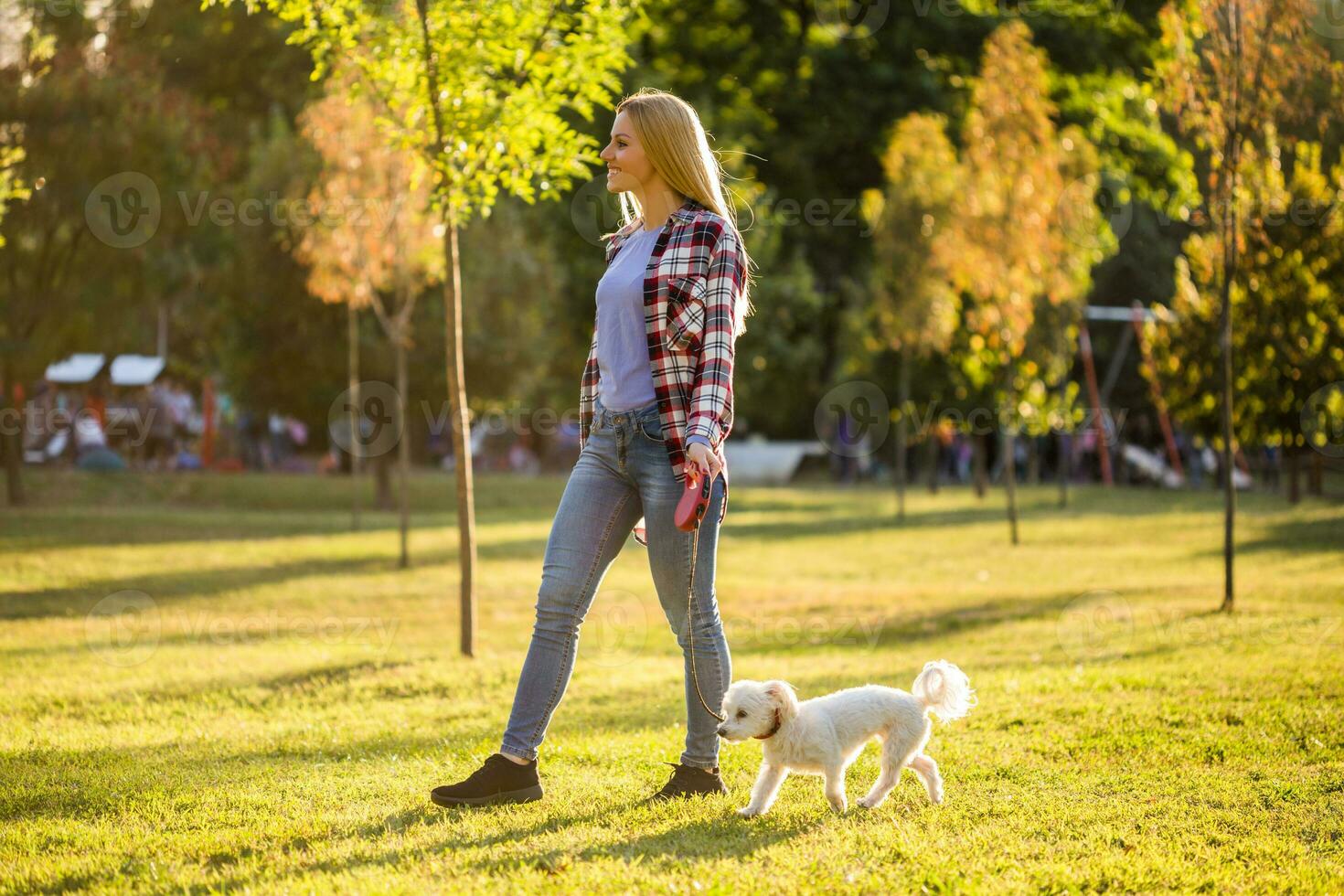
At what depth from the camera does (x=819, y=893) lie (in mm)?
3953

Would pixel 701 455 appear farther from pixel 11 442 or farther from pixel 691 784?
pixel 11 442

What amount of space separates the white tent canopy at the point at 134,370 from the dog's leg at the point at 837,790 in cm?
3213

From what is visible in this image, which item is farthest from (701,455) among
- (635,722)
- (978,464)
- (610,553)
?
(978,464)

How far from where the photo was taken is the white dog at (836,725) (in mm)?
4645

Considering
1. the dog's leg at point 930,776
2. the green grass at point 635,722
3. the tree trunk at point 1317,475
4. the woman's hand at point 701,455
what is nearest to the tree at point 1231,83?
the green grass at point 635,722

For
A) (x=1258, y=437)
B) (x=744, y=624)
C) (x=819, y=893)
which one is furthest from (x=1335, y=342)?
(x=819, y=893)

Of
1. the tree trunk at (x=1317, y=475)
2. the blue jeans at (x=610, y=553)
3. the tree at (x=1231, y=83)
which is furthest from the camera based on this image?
the tree trunk at (x=1317, y=475)

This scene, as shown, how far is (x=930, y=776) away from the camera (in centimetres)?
514

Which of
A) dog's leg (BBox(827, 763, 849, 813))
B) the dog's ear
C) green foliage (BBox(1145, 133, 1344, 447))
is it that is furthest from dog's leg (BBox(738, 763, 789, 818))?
green foliage (BBox(1145, 133, 1344, 447))

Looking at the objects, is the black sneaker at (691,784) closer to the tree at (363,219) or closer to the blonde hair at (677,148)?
the blonde hair at (677,148)

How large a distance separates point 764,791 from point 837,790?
27 cm

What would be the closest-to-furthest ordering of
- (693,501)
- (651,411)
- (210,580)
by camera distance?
(693,501)
(651,411)
(210,580)

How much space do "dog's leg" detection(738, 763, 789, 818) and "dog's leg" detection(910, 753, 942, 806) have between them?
1.98ft

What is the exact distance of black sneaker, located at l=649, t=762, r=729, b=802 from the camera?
508cm
